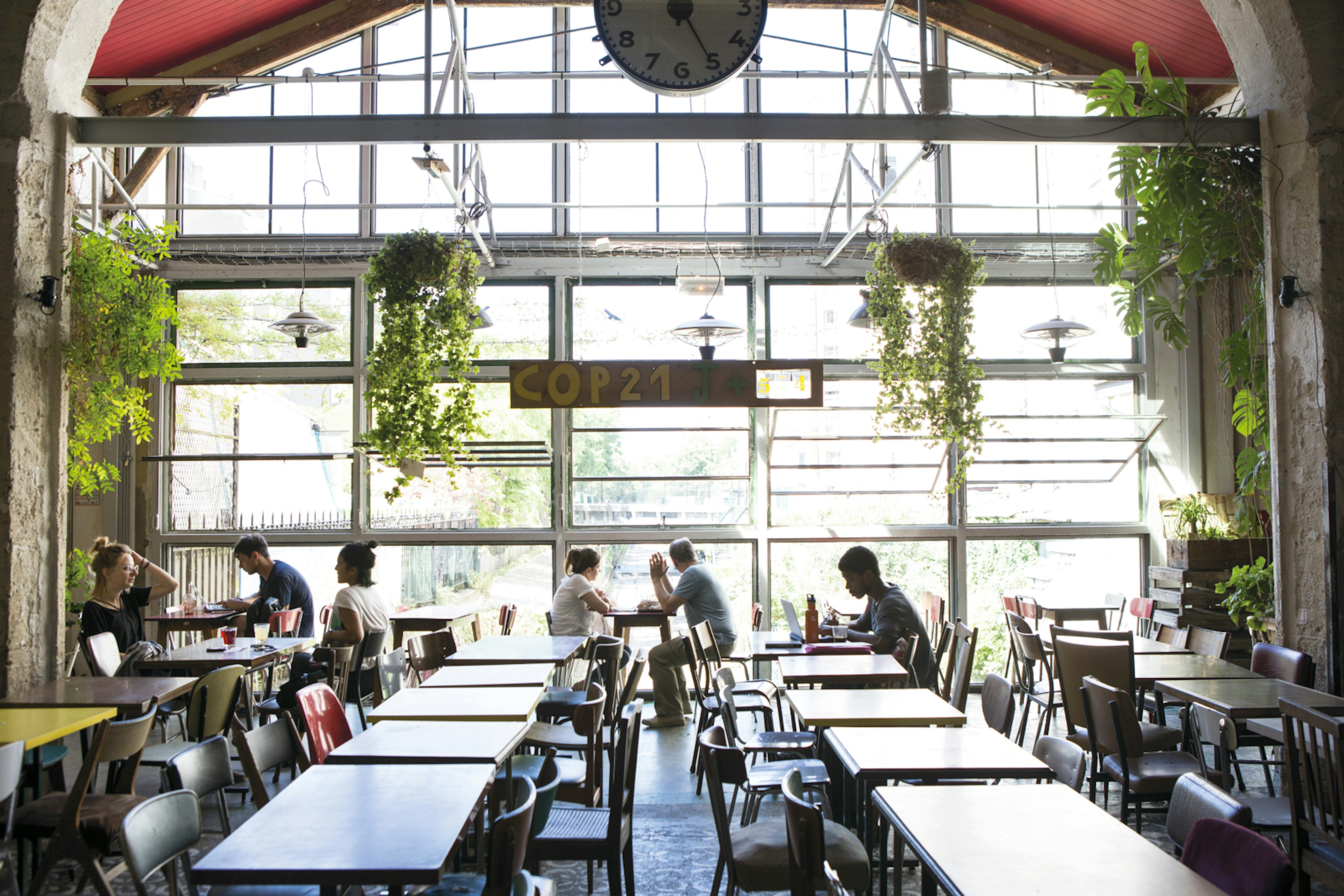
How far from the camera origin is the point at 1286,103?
5.46 metres

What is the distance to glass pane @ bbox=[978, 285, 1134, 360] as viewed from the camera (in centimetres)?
966

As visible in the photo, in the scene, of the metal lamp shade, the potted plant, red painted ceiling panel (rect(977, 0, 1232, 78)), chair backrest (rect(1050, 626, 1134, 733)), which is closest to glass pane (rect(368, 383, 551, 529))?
the metal lamp shade

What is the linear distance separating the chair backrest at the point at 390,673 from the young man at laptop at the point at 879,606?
2.96m

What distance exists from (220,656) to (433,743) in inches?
126

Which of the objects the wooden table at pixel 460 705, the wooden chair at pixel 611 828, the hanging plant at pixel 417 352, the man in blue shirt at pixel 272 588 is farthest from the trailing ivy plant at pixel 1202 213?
the man in blue shirt at pixel 272 588

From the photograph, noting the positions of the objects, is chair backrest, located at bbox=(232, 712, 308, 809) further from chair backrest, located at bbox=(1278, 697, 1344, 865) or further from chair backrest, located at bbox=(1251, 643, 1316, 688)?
chair backrest, located at bbox=(1251, 643, 1316, 688)

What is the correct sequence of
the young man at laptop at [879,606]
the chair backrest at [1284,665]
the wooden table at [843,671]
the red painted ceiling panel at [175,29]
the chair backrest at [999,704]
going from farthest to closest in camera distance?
the red painted ceiling panel at [175,29] → the young man at laptop at [879,606] → the wooden table at [843,671] → the chair backrest at [1284,665] → the chair backrest at [999,704]

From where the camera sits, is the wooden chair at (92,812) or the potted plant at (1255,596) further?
the potted plant at (1255,596)

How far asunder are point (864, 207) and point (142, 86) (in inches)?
283

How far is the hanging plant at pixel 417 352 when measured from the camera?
567 centimetres

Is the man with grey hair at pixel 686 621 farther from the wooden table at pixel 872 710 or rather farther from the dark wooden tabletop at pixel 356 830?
the dark wooden tabletop at pixel 356 830

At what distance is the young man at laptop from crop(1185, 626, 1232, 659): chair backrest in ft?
6.04

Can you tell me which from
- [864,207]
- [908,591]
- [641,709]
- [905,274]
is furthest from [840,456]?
[641,709]

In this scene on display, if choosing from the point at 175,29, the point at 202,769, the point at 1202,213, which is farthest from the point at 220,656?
the point at 1202,213
